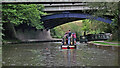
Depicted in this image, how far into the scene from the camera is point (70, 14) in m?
50.4

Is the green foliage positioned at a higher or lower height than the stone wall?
higher

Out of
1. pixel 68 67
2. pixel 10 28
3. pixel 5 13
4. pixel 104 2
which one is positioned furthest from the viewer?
pixel 10 28

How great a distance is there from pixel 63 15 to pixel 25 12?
11.4m

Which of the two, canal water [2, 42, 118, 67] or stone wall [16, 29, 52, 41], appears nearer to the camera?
canal water [2, 42, 118, 67]

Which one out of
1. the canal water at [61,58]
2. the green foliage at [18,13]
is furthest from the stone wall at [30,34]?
the canal water at [61,58]

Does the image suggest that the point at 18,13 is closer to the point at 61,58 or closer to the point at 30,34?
the point at 30,34

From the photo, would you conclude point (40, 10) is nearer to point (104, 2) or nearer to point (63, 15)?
point (63, 15)

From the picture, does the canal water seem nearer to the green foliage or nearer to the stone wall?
the green foliage

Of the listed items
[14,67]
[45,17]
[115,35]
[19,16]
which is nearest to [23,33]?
[45,17]

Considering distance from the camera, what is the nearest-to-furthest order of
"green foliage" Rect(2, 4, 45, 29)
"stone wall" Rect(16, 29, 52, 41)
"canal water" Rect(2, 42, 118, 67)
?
"canal water" Rect(2, 42, 118, 67) → "green foliage" Rect(2, 4, 45, 29) → "stone wall" Rect(16, 29, 52, 41)

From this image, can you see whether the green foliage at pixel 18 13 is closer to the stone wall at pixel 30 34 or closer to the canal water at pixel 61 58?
the stone wall at pixel 30 34

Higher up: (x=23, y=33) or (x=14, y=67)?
(x=14, y=67)

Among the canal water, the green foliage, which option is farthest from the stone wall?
the canal water

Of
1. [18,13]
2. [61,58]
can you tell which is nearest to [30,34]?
[18,13]
